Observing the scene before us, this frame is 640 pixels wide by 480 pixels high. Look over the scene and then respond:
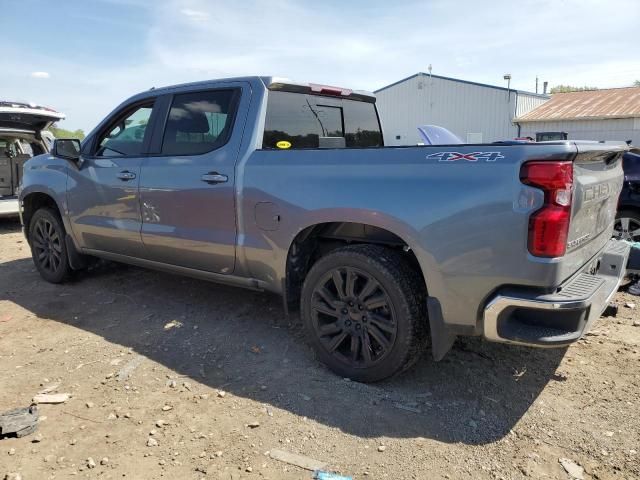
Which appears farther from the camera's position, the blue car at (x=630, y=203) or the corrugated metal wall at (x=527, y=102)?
the corrugated metal wall at (x=527, y=102)

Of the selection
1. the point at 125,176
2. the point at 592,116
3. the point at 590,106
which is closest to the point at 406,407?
the point at 125,176

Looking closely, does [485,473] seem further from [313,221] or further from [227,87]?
[227,87]

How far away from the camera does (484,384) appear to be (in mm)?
3287

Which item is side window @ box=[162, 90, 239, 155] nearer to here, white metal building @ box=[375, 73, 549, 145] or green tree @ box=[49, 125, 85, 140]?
green tree @ box=[49, 125, 85, 140]

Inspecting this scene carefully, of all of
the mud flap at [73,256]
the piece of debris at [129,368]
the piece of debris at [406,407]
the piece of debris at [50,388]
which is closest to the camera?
the piece of debris at [406,407]

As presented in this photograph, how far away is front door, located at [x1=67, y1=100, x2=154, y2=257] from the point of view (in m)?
4.46

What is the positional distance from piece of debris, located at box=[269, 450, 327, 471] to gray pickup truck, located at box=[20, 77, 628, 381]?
79 cm

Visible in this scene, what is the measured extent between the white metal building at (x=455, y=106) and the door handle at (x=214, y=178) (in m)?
21.6

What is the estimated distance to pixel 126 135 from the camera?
467 centimetres

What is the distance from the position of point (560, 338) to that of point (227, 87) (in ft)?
9.59

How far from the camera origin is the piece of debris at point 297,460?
2.55 metres

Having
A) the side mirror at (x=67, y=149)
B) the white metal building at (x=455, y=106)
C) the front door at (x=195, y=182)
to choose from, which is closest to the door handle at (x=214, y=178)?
the front door at (x=195, y=182)

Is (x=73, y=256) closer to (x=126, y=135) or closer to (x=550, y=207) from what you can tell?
(x=126, y=135)

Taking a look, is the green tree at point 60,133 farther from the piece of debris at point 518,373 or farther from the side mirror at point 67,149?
the piece of debris at point 518,373
